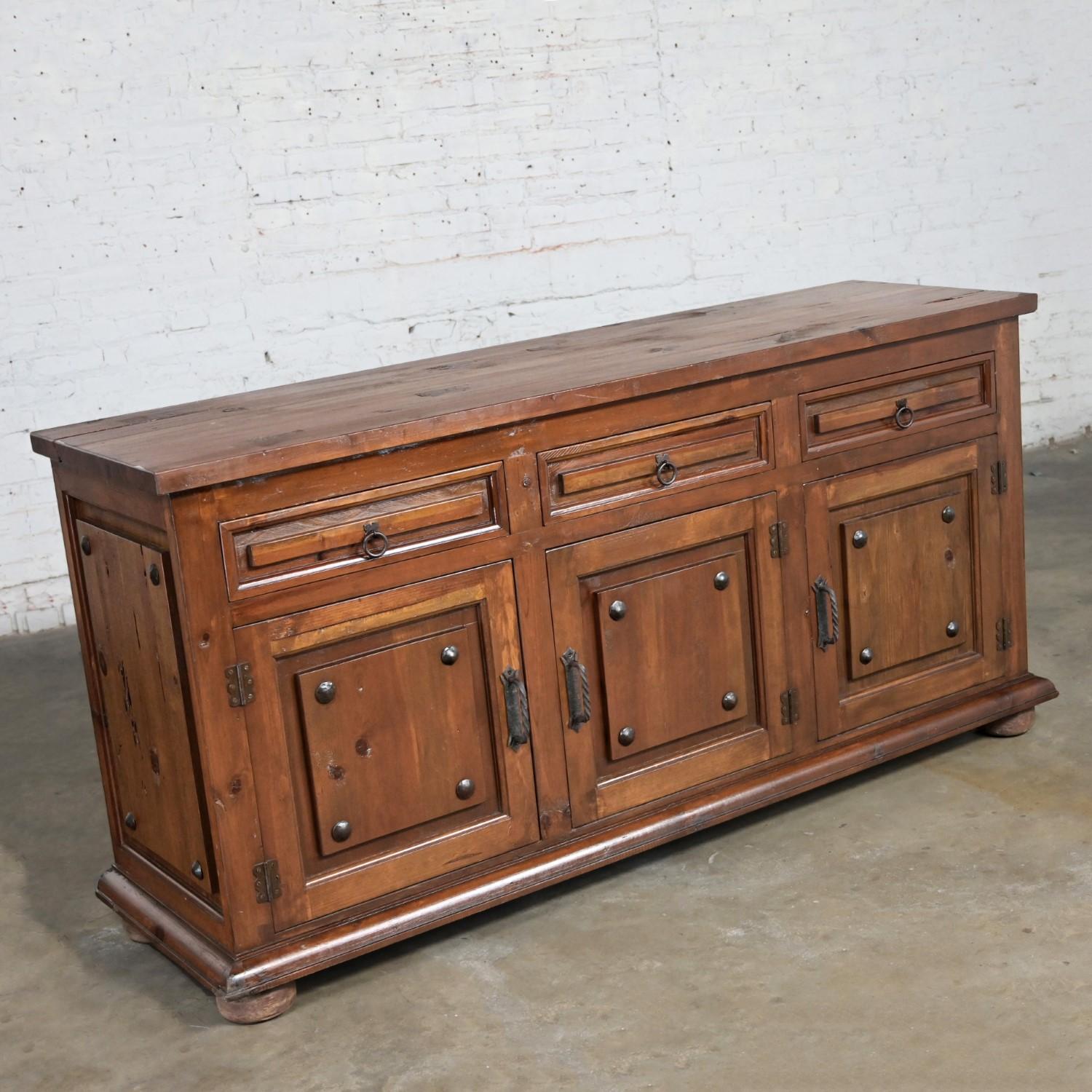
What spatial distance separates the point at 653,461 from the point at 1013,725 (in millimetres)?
1211

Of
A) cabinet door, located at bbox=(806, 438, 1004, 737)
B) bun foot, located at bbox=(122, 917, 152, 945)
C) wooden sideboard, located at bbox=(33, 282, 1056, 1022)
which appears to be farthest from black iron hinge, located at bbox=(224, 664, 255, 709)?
cabinet door, located at bbox=(806, 438, 1004, 737)

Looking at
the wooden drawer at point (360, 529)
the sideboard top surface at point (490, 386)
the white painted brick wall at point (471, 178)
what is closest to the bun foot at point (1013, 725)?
the sideboard top surface at point (490, 386)

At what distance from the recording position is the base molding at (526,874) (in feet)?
8.50

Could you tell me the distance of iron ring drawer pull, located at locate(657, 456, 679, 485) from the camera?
2.87 meters

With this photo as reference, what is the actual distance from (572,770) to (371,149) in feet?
9.63

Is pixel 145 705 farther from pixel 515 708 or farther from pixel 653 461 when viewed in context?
pixel 653 461

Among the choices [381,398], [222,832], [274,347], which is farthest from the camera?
[274,347]

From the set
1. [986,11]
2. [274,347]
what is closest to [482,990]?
[274,347]

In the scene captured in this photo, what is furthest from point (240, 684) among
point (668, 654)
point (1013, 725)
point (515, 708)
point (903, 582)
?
point (1013, 725)

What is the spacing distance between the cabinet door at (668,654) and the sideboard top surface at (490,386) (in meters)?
0.30

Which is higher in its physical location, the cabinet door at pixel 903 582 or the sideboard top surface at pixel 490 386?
the sideboard top surface at pixel 490 386

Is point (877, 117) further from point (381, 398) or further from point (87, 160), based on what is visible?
point (381, 398)

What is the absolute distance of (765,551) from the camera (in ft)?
9.98

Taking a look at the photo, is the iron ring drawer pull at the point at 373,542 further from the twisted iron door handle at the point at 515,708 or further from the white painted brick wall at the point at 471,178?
the white painted brick wall at the point at 471,178
